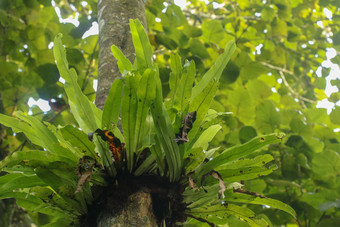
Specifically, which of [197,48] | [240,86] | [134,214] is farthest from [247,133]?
[134,214]

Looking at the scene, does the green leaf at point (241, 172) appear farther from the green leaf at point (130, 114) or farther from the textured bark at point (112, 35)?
the textured bark at point (112, 35)

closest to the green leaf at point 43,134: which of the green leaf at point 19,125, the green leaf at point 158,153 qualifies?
the green leaf at point 19,125

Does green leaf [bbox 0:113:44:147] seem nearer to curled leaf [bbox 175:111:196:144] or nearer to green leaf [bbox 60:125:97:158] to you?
green leaf [bbox 60:125:97:158]

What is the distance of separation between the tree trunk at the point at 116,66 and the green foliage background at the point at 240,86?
408 mm

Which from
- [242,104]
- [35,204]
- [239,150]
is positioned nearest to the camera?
[239,150]

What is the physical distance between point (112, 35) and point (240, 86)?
0.99 metres

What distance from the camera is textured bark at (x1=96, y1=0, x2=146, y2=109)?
3.49 feet

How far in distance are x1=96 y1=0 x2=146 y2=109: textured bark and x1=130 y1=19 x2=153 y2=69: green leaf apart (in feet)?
0.77

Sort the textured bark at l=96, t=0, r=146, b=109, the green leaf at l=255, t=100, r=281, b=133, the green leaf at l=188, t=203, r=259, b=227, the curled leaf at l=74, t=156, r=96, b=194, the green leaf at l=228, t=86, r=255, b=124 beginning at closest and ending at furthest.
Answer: the curled leaf at l=74, t=156, r=96, b=194 → the green leaf at l=188, t=203, r=259, b=227 → the textured bark at l=96, t=0, r=146, b=109 → the green leaf at l=255, t=100, r=281, b=133 → the green leaf at l=228, t=86, r=255, b=124

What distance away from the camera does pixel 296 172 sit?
1.85 meters

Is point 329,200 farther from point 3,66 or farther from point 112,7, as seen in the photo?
point 3,66

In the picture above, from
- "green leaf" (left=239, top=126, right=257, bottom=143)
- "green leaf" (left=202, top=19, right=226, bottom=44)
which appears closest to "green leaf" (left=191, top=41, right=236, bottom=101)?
"green leaf" (left=239, top=126, right=257, bottom=143)

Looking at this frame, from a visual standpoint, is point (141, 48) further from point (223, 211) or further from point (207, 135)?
point (223, 211)

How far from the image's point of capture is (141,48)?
84cm
